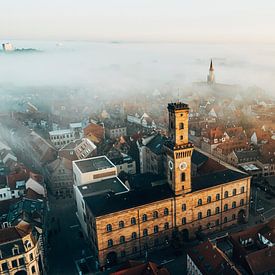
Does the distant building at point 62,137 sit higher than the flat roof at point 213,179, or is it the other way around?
the flat roof at point 213,179

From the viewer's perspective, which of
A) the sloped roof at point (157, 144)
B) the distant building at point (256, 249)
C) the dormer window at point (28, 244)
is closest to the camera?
the distant building at point (256, 249)

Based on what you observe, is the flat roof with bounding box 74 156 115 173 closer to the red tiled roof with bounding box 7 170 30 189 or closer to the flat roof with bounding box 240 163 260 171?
the red tiled roof with bounding box 7 170 30 189

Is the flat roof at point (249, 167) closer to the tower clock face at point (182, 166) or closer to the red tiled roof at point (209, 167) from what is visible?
the red tiled roof at point (209, 167)

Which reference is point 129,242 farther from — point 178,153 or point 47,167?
point 47,167

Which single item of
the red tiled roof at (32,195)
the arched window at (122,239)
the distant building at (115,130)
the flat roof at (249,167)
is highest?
the red tiled roof at (32,195)

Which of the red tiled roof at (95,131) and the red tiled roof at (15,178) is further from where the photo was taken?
the red tiled roof at (95,131)

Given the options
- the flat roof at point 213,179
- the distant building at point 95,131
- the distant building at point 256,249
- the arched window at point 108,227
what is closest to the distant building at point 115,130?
the distant building at point 95,131

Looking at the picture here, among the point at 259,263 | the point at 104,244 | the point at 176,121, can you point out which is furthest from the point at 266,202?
the point at 104,244

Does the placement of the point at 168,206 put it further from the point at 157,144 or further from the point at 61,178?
the point at 61,178
